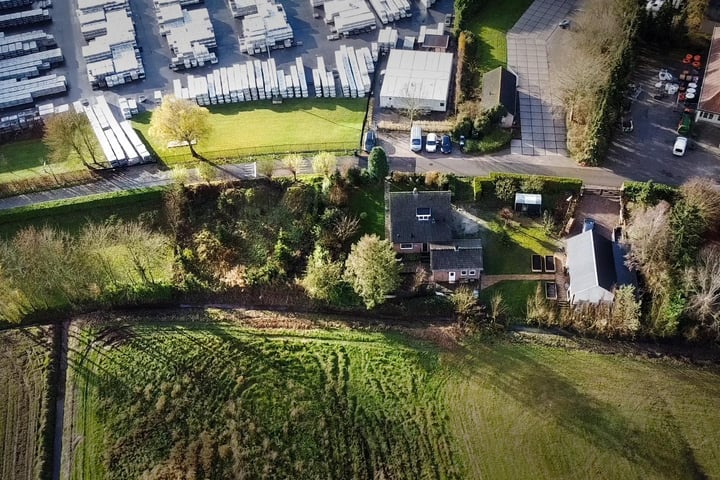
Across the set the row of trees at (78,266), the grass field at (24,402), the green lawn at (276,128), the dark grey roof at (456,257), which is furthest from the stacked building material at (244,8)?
the grass field at (24,402)

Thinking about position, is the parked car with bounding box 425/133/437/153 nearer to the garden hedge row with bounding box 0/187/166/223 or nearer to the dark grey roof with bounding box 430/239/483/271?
the dark grey roof with bounding box 430/239/483/271

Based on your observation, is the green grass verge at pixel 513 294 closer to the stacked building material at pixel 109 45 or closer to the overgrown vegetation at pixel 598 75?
the overgrown vegetation at pixel 598 75

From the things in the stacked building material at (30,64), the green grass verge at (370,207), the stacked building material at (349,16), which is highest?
the stacked building material at (349,16)

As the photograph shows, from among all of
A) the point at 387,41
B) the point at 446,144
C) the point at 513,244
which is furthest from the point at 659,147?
the point at 387,41

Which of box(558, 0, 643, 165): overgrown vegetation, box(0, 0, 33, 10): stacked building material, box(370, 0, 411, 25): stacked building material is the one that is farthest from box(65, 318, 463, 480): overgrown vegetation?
box(0, 0, 33, 10): stacked building material

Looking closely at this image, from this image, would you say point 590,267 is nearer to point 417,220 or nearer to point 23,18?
point 417,220

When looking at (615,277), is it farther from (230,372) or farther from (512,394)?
(230,372)

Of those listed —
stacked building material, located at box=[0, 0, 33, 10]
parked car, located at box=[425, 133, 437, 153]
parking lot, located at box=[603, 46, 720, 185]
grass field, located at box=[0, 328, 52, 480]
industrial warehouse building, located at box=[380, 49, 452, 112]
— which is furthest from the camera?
stacked building material, located at box=[0, 0, 33, 10]
